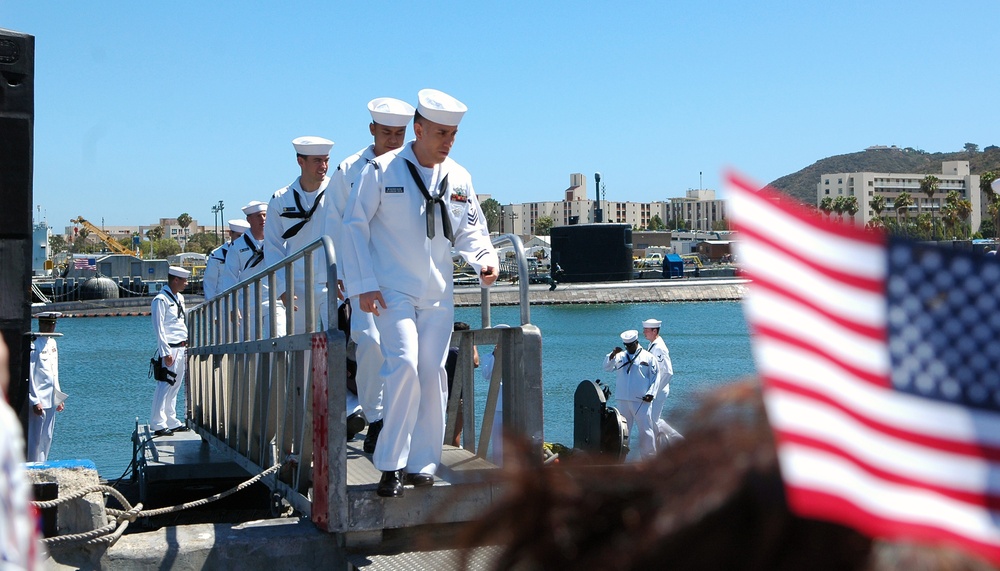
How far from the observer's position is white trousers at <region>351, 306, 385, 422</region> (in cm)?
681

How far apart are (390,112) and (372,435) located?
7.26 feet

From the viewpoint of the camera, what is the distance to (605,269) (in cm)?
7869

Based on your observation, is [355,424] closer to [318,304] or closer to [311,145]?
[318,304]

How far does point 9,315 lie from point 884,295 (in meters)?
7.10

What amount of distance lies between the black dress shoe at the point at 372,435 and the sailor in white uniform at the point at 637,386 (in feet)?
36.0

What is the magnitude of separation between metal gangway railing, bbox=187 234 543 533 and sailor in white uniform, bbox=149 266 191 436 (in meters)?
4.82

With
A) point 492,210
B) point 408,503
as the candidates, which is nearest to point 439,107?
point 408,503

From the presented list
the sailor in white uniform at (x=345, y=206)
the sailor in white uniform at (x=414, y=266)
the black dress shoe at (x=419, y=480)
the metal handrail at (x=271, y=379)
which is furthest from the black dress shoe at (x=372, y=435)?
the black dress shoe at (x=419, y=480)

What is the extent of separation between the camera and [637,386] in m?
18.2

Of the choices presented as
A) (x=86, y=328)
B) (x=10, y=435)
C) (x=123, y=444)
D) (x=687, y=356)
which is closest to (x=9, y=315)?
(x=10, y=435)

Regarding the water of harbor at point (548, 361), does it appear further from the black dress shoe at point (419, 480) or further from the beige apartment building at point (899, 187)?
the beige apartment building at point (899, 187)

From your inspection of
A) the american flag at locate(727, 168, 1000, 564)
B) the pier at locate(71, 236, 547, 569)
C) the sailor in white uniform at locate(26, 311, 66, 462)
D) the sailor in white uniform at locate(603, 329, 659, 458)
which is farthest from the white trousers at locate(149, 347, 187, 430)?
the american flag at locate(727, 168, 1000, 564)

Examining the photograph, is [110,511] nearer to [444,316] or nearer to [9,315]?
[9,315]

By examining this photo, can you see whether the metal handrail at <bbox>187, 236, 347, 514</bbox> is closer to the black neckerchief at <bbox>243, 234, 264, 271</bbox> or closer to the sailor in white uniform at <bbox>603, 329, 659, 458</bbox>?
the black neckerchief at <bbox>243, 234, 264, 271</bbox>
